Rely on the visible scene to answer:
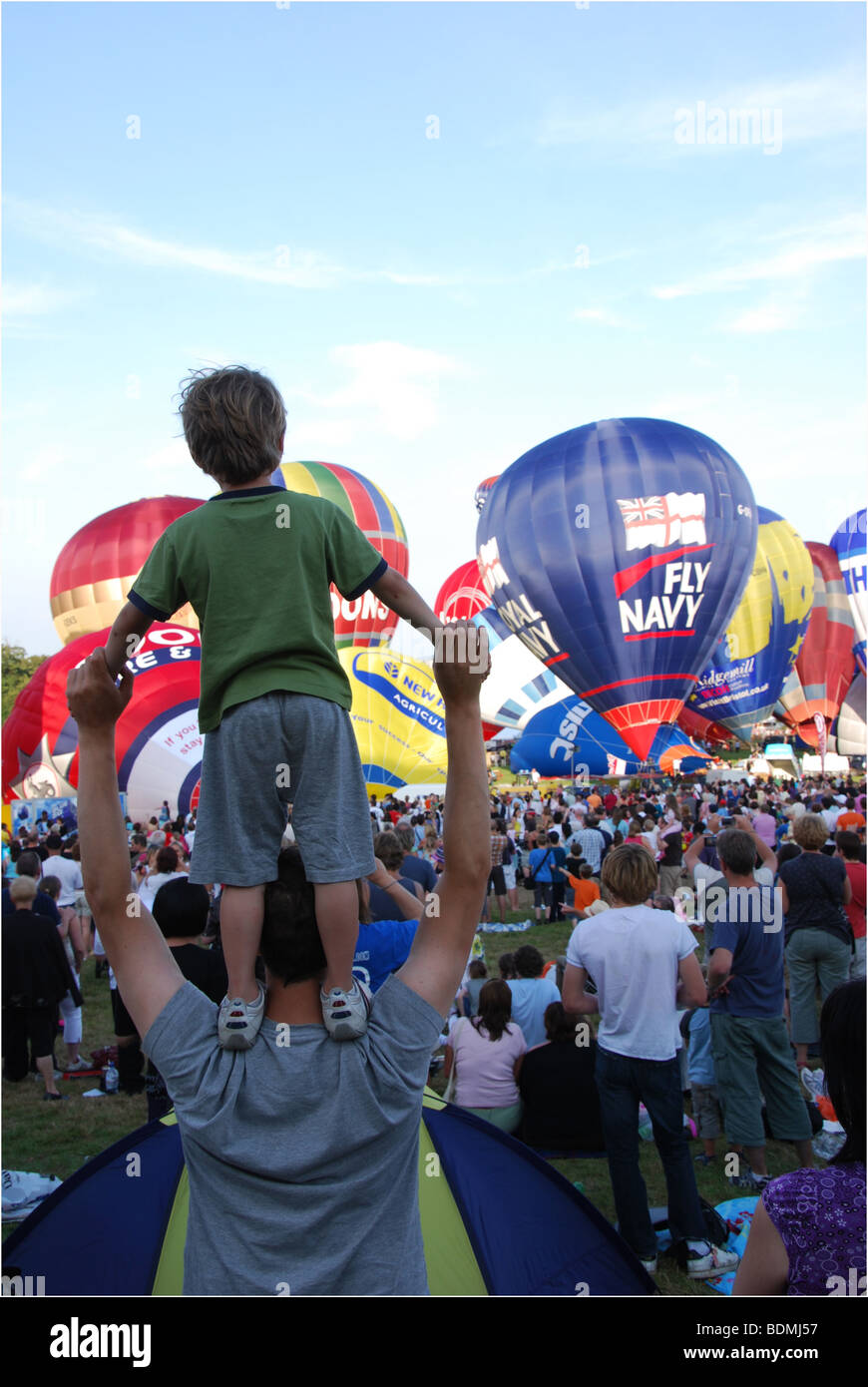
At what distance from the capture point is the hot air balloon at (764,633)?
1292 inches

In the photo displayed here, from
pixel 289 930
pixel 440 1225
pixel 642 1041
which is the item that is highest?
pixel 289 930

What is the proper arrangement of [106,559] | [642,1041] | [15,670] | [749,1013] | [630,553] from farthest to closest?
[15,670] < [106,559] < [630,553] < [749,1013] < [642,1041]

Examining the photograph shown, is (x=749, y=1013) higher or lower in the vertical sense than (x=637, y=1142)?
higher

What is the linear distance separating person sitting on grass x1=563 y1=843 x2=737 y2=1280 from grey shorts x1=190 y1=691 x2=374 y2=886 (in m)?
2.63

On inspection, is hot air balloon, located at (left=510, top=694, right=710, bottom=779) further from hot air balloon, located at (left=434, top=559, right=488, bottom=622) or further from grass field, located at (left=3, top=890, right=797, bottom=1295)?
grass field, located at (left=3, top=890, right=797, bottom=1295)

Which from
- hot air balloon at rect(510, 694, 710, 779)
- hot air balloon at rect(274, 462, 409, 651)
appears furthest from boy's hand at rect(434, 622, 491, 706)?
hot air balloon at rect(510, 694, 710, 779)

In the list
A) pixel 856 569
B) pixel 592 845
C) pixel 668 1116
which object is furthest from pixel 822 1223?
pixel 856 569

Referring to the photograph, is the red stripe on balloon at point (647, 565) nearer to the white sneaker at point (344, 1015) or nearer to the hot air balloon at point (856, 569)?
the hot air balloon at point (856, 569)

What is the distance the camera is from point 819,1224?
156cm

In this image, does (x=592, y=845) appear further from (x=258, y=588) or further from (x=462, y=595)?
(x=462, y=595)

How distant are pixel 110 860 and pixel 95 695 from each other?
255 millimetres

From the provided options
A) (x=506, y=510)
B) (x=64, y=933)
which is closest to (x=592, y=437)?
(x=506, y=510)

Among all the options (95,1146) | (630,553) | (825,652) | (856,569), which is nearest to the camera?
(95,1146)

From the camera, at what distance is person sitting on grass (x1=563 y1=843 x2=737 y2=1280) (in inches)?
158
